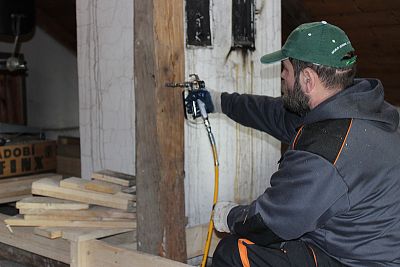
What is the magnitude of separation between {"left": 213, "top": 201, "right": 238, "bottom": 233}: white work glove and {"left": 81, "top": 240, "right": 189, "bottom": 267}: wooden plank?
23 cm

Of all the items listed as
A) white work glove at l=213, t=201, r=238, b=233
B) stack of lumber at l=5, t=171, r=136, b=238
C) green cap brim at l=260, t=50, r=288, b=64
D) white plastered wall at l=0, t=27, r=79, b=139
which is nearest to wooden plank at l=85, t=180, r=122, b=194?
stack of lumber at l=5, t=171, r=136, b=238

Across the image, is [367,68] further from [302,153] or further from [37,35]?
[37,35]

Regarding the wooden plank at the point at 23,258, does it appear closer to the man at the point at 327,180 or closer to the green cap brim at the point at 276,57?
the man at the point at 327,180

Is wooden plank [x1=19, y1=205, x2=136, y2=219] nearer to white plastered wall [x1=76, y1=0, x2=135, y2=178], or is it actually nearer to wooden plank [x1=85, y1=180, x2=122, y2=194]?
wooden plank [x1=85, y1=180, x2=122, y2=194]

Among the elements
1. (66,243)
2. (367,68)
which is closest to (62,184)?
(66,243)

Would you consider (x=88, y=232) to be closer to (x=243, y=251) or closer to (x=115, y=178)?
(x=115, y=178)

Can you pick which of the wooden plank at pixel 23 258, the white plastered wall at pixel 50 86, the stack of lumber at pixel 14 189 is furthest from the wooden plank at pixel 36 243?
the white plastered wall at pixel 50 86

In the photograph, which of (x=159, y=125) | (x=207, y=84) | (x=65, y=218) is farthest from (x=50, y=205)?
(x=207, y=84)

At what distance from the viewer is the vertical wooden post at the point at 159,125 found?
6.73 feet

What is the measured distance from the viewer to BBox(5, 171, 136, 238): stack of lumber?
7.41 feet

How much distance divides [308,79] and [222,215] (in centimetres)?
53

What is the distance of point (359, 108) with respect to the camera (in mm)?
1780

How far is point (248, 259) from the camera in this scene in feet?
6.05

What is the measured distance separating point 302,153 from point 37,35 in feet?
12.9
